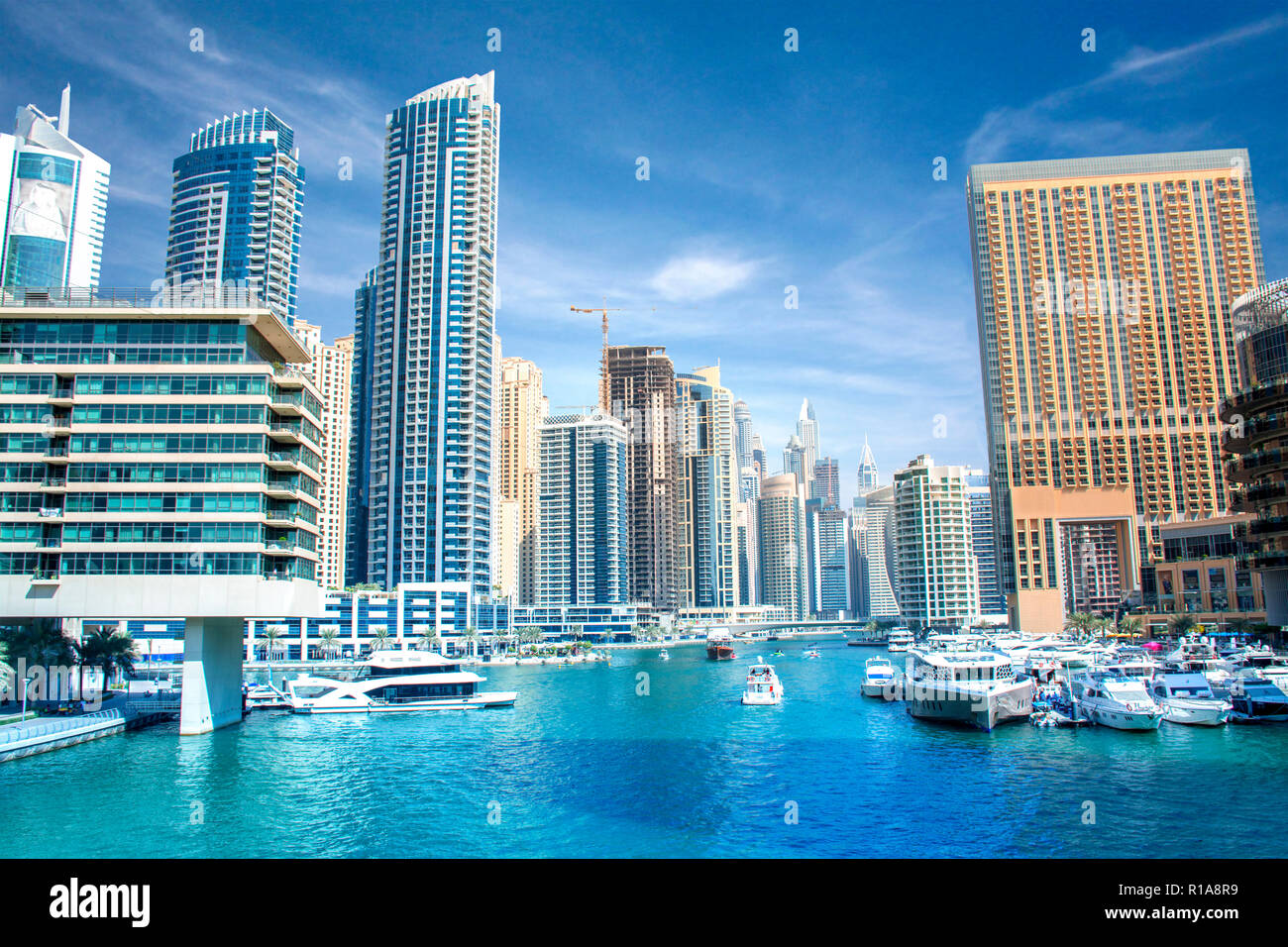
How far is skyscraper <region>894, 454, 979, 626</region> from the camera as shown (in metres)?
125

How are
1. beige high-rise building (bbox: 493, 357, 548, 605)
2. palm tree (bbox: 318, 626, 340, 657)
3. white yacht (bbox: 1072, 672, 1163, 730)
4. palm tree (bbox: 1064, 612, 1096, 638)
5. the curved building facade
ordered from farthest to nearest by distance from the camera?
1. beige high-rise building (bbox: 493, 357, 548, 605)
2. palm tree (bbox: 318, 626, 340, 657)
3. palm tree (bbox: 1064, 612, 1096, 638)
4. the curved building facade
5. white yacht (bbox: 1072, 672, 1163, 730)

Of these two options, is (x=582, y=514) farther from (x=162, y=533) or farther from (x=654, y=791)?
(x=654, y=791)

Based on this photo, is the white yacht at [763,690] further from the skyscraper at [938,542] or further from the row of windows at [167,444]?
the skyscraper at [938,542]

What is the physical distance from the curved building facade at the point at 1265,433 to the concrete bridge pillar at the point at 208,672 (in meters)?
62.6

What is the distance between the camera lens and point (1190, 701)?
3878 centimetres

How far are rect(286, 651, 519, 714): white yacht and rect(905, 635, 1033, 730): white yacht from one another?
86.5 feet

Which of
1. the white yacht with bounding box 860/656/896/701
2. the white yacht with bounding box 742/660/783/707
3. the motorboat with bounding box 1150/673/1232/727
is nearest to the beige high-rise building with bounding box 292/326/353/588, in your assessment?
the white yacht with bounding box 742/660/783/707

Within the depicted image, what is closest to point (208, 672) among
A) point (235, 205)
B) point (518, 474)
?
point (235, 205)

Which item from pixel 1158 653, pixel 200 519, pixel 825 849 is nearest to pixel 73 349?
pixel 200 519

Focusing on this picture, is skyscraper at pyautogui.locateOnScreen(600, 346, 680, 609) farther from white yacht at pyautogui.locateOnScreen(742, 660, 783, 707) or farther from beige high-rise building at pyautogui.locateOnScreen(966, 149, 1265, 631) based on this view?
white yacht at pyautogui.locateOnScreen(742, 660, 783, 707)

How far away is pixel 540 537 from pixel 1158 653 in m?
119

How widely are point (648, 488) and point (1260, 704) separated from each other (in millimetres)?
154949

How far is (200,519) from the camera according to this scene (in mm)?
36594
